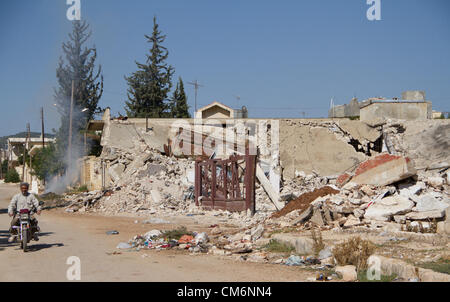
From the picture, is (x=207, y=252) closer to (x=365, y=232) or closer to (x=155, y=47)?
(x=365, y=232)

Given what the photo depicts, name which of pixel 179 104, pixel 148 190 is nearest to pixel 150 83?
pixel 179 104

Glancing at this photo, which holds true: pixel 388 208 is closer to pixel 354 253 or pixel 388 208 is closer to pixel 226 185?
pixel 354 253

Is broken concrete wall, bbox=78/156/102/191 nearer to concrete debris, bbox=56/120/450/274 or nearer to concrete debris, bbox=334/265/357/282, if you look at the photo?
concrete debris, bbox=56/120/450/274

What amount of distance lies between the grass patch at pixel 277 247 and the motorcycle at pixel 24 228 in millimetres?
4596

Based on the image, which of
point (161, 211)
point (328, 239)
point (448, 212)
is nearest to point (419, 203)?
point (448, 212)

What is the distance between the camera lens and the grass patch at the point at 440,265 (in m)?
6.61

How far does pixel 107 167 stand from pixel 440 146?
730 inches

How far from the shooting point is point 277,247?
31.4 ft

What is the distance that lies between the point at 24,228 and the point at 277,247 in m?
4.85

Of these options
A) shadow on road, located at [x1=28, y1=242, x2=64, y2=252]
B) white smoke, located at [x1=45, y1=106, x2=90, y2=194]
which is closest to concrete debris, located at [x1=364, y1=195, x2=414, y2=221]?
shadow on road, located at [x1=28, y1=242, x2=64, y2=252]

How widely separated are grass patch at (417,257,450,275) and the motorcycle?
703cm

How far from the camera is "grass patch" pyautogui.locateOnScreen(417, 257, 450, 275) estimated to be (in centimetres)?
661

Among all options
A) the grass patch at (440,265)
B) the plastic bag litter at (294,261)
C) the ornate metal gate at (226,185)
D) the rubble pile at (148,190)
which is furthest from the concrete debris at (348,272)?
the rubble pile at (148,190)
